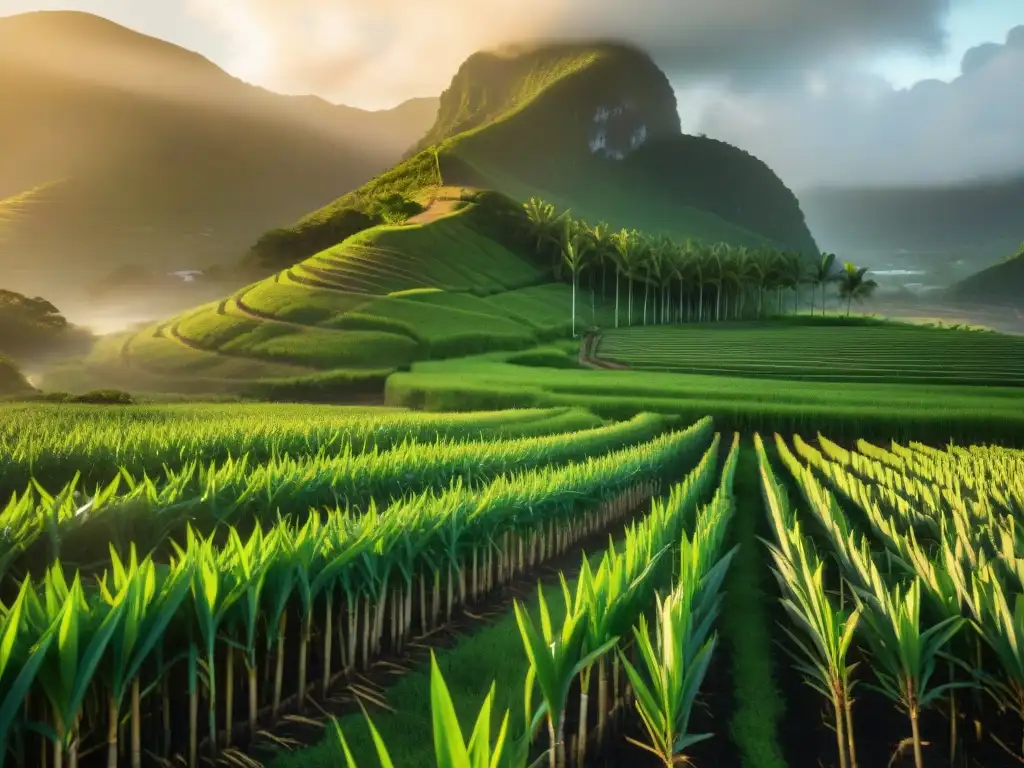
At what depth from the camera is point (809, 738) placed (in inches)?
170

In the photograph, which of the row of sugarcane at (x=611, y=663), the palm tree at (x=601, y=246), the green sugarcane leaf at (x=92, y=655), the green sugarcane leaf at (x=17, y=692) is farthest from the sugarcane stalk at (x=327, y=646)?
the palm tree at (x=601, y=246)

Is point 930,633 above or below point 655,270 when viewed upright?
below

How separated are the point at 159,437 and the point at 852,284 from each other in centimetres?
6917

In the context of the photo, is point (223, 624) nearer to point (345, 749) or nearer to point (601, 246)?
point (345, 749)

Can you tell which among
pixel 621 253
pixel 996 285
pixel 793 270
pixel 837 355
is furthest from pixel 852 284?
pixel 837 355

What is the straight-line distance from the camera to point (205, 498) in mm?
5953

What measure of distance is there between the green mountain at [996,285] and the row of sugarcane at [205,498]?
2628 inches

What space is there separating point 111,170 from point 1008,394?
1179 inches

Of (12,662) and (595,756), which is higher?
(12,662)

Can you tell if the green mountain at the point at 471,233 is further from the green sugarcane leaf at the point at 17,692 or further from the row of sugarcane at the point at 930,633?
the row of sugarcane at the point at 930,633

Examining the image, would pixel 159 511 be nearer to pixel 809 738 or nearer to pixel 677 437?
pixel 809 738

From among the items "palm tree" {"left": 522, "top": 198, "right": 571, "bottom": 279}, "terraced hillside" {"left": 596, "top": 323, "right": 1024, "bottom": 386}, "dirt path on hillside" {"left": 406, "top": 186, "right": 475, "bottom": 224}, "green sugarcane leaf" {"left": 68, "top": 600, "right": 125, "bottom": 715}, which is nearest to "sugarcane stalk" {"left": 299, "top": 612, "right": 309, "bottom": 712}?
"green sugarcane leaf" {"left": 68, "top": 600, "right": 125, "bottom": 715}

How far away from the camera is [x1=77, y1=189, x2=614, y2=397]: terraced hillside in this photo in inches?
896

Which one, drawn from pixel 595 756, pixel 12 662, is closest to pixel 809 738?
pixel 595 756
